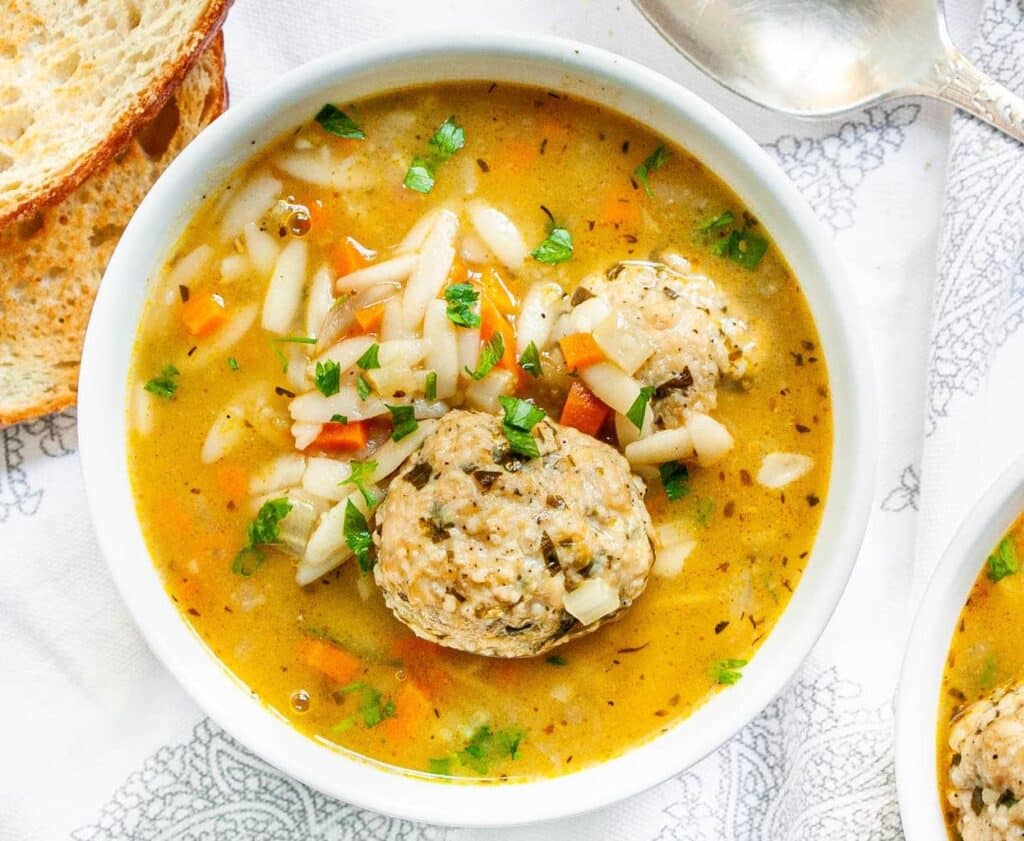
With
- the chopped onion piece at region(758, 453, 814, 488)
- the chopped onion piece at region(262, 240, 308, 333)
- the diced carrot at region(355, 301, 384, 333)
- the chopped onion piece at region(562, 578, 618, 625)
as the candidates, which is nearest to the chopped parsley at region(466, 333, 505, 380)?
the diced carrot at region(355, 301, 384, 333)

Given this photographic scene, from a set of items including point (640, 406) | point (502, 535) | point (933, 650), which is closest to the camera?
point (502, 535)

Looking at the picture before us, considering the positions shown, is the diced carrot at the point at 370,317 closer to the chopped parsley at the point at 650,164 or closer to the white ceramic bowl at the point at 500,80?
the white ceramic bowl at the point at 500,80

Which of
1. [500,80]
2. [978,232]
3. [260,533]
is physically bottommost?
[260,533]

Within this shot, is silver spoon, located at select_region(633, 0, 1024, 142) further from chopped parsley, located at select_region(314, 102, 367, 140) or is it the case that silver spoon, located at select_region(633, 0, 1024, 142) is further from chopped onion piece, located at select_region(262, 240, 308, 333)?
chopped onion piece, located at select_region(262, 240, 308, 333)

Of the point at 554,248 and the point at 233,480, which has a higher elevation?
the point at 554,248

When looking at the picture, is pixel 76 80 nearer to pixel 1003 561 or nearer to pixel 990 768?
pixel 1003 561

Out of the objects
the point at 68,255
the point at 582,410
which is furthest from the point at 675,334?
the point at 68,255

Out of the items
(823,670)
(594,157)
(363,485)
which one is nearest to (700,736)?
(823,670)
